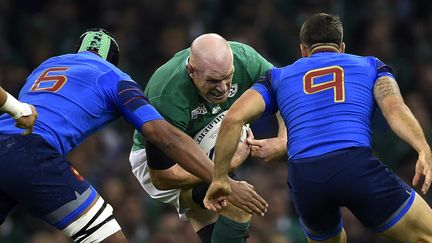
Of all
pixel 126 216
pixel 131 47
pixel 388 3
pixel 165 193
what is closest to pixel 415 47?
pixel 388 3

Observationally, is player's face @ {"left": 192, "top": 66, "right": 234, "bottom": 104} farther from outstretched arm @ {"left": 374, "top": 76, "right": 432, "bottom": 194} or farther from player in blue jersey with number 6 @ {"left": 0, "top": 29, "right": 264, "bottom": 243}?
outstretched arm @ {"left": 374, "top": 76, "right": 432, "bottom": 194}

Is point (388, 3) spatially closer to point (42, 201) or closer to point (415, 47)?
point (415, 47)

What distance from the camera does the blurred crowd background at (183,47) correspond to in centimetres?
1127

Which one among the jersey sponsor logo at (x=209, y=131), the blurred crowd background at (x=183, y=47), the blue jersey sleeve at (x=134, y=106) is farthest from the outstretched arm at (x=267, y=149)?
the blurred crowd background at (x=183, y=47)

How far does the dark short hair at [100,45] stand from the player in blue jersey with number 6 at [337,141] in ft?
3.97

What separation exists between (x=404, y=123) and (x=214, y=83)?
1.50 metres

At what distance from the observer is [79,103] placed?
7.28m

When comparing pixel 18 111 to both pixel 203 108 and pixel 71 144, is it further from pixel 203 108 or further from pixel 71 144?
pixel 203 108

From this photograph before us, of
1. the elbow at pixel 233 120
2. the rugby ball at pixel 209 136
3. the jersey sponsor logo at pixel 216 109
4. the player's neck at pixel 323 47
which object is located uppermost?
the player's neck at pixel 323 47

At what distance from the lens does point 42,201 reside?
277 inches

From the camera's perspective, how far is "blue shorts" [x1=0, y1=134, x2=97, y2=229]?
7000mm

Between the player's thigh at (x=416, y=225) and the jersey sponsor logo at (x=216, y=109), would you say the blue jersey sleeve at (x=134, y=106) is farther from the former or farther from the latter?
the player's thigh at (x=416, y=225)

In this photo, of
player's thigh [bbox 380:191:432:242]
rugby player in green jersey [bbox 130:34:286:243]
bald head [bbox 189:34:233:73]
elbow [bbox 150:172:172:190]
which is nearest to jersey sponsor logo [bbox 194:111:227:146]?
rugby player in green jersey [bbox 130:34:286:243]

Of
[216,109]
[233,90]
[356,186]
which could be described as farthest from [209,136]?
[356,186]
